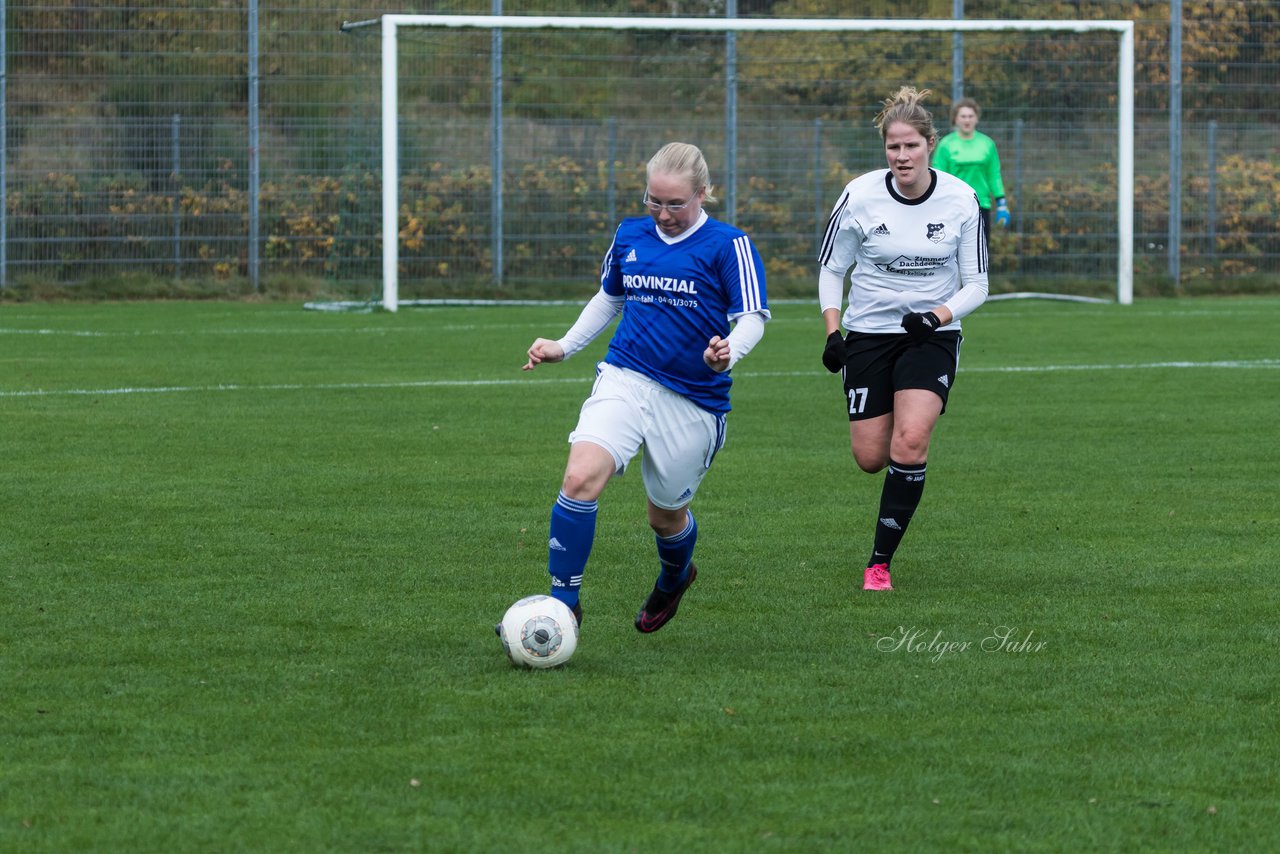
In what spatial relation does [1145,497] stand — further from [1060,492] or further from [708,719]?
[708,719]

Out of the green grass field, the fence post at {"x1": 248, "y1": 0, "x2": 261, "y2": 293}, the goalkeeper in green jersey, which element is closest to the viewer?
the green grass field

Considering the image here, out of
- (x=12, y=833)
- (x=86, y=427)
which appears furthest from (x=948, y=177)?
(x=86, y=427)

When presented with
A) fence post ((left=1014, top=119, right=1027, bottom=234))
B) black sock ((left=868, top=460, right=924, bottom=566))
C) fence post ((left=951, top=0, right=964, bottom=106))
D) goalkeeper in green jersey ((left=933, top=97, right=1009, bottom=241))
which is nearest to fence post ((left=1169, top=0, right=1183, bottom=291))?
fence post ((left=1014, top=119, right=1027, bottom=234))

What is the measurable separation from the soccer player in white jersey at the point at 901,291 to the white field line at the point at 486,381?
6.54 meters

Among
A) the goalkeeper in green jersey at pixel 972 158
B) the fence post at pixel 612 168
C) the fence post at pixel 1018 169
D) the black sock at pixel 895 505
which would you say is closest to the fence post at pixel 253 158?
Result: the fence post at pixel 612 168

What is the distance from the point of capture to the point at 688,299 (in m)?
5.84

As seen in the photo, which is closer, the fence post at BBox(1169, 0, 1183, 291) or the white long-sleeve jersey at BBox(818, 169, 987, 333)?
the white long-sleeve jersey at BBox(818, 169, 987, 333)

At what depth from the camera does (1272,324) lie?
62.7 ft

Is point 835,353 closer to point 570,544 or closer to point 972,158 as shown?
point 570,544

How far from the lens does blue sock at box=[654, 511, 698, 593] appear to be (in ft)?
19.6

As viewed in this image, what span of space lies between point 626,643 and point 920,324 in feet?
5.81

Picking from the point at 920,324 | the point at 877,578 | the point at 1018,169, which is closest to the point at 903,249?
the point at 920,324

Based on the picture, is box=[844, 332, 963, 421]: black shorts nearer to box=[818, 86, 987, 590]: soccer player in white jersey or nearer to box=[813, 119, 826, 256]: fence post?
box=[818, 86, 987, 590]: soccer player in white jersey

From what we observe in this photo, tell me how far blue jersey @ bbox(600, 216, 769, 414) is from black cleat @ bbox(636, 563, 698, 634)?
60 centimetres
